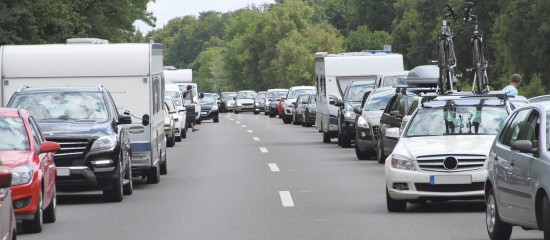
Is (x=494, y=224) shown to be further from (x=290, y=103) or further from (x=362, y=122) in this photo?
(x=290, y=103)

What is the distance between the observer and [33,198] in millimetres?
13414

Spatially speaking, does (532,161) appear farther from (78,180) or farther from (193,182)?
(193,182)

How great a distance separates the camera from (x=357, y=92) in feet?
114

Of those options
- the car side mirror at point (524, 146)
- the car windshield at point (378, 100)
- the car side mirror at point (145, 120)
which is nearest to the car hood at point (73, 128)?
the car side mirror at point (145, 120)

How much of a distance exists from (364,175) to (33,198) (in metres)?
10.1

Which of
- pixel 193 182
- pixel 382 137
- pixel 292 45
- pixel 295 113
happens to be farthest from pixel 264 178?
pixel 292 45

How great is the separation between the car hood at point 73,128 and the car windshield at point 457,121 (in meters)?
4.17

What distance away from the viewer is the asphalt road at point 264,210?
44.4 ft

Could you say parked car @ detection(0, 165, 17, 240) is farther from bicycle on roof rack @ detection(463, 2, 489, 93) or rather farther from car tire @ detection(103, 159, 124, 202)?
bicycle on roof rack @ detection(463, 2, 489, 93)

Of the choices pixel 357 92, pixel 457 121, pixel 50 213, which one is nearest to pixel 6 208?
pixel 50 213

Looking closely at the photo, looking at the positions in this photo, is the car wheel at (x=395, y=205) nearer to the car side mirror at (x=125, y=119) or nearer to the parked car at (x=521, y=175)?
the parked car at (x=521, y=175)

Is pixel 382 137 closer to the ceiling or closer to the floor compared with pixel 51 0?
closer to the floor

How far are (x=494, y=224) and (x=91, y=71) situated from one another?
Result: 10.1 metres

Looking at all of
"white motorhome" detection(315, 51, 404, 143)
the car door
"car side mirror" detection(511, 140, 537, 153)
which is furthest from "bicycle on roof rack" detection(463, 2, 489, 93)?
"car side mirror" detection(511, 140, 537, 153)
